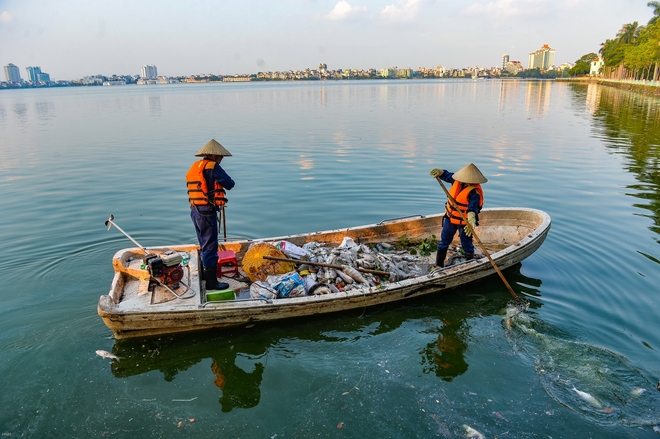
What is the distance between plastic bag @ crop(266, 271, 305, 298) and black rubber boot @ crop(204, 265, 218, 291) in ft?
2.91

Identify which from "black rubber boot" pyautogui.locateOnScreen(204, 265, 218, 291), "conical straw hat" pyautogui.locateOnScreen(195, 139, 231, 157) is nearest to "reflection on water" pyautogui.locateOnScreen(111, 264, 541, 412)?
"black rubber boot" pyautogui.locateOnScreen(204, 265, 218, 291)

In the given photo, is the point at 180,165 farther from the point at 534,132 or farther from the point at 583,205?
the point at 534,132

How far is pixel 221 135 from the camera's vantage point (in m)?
27.2

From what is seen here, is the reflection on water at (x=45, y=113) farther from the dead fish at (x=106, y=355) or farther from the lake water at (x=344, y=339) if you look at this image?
the dead fish at (x=106, y=355)

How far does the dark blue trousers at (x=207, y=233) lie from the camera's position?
7.05 m

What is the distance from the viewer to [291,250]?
318 inches

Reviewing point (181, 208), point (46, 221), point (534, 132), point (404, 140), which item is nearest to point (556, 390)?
point (181, 208)

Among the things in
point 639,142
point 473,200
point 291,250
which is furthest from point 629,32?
point 291,250

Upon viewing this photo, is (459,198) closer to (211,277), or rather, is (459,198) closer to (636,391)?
(636,391)

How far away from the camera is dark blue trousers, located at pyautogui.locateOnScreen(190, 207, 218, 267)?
7051 millimetres

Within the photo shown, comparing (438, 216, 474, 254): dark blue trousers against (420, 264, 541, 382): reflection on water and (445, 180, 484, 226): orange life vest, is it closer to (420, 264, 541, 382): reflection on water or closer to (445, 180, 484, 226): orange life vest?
→ (445, 180, 484, 226): orange life vest

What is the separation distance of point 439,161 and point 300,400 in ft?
49.5

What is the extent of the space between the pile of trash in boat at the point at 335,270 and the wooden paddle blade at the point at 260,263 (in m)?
0.13

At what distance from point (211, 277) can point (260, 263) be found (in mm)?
928
